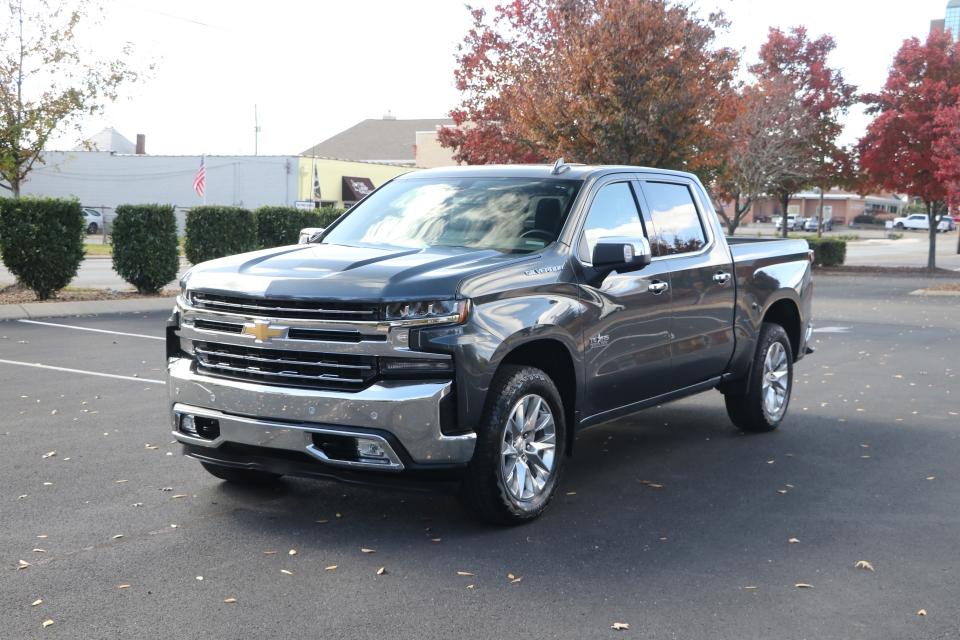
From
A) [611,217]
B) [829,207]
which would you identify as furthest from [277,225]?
[829,207]

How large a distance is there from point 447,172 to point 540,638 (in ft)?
12.1

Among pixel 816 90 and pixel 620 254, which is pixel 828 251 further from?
pixel 620 254

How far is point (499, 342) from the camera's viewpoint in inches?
211

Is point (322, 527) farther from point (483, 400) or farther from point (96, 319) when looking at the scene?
point (96, 319)

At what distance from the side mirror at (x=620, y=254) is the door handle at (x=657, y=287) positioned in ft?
1.31

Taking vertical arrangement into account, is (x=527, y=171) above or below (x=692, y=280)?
above

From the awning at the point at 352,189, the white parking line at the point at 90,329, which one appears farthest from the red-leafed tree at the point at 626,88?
the awning at the point at 352,189

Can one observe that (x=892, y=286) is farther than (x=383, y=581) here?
Yes

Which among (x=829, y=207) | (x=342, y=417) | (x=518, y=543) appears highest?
(x=829, y=207)

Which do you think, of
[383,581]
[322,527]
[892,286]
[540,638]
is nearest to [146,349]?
[322,527]

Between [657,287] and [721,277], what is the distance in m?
1.03

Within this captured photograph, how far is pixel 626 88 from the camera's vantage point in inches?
848

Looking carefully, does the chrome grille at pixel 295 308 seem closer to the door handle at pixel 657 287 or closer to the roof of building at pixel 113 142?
the door handle at pixel 657 287

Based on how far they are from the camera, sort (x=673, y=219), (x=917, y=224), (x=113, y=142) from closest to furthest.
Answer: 1. (x=673, y=219)
2. (x=113, y=142)
3. (x=917, y=224)
